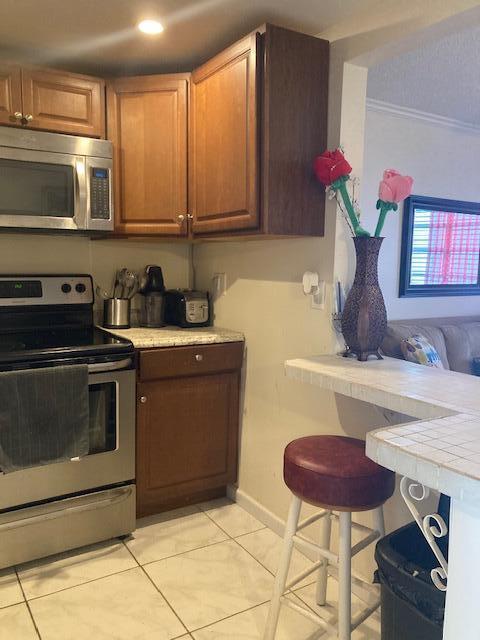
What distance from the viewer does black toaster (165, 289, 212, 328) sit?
2.77 metres

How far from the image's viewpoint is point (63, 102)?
2324mm

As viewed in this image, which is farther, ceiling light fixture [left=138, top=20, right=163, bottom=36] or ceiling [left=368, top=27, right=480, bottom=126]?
ceiling [left=368, top=27, right=480, bottom=126]

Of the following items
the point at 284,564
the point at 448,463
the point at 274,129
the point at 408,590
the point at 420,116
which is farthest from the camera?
the point at 420,116

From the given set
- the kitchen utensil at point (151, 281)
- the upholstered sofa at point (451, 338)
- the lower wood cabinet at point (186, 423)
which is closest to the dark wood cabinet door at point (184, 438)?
the lower wood cabinet at point (186, 423)

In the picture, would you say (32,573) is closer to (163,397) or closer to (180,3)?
(163,397)

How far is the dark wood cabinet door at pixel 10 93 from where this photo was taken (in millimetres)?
2186

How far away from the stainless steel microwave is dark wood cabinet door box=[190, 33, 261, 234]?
43cm

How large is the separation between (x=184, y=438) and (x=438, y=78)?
2.28 meters

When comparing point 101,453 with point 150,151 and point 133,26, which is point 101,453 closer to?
point 150,151

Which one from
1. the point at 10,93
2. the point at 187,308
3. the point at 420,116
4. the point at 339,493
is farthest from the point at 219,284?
the point at 420,116

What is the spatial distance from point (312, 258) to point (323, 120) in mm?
546

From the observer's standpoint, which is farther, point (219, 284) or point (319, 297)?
point (219, 284)

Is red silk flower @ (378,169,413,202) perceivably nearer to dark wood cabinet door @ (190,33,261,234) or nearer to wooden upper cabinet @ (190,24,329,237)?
wooden upper cabinet @ (190,24,329,237)

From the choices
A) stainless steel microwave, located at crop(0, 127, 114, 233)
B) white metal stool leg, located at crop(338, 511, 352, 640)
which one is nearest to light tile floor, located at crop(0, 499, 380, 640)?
white metal stool leg, located at crop(338, 511, 352, 640)
